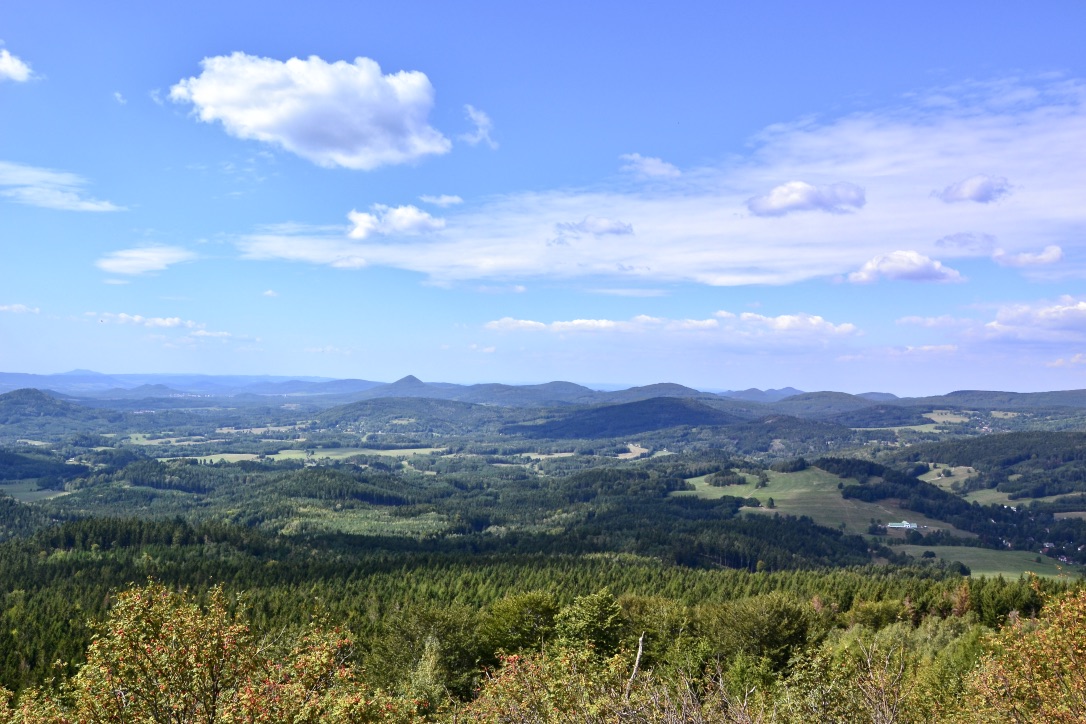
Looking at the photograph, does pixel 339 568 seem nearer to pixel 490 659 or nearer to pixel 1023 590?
pixel 490 659

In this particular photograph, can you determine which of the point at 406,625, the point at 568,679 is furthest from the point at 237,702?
the point at 406,625

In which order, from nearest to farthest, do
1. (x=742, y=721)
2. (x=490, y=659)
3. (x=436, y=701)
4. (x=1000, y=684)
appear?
(x=742, y=721)
(x=1000, y=684)
(x=436, y=701)
(x=490, y=659)

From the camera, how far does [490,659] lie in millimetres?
94000

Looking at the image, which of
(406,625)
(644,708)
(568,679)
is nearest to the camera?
(644,708)

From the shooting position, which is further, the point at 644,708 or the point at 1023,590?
the point at 1023,590

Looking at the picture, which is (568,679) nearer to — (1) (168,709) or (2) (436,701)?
(1) (168,709)

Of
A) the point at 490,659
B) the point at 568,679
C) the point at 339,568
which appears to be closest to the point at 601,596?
the point at 490,659

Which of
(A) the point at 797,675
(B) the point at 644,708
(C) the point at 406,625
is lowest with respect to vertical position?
(C) the point at 406,625

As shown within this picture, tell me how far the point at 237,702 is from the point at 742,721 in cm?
1725

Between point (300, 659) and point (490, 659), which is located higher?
point (300, 659)

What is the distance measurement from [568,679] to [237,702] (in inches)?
501

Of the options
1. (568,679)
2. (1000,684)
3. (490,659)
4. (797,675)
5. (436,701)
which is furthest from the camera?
(490,659)

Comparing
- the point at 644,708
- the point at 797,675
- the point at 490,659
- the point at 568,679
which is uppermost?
the point at 644,708

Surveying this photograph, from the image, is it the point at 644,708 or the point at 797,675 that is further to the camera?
the point at 797,675
